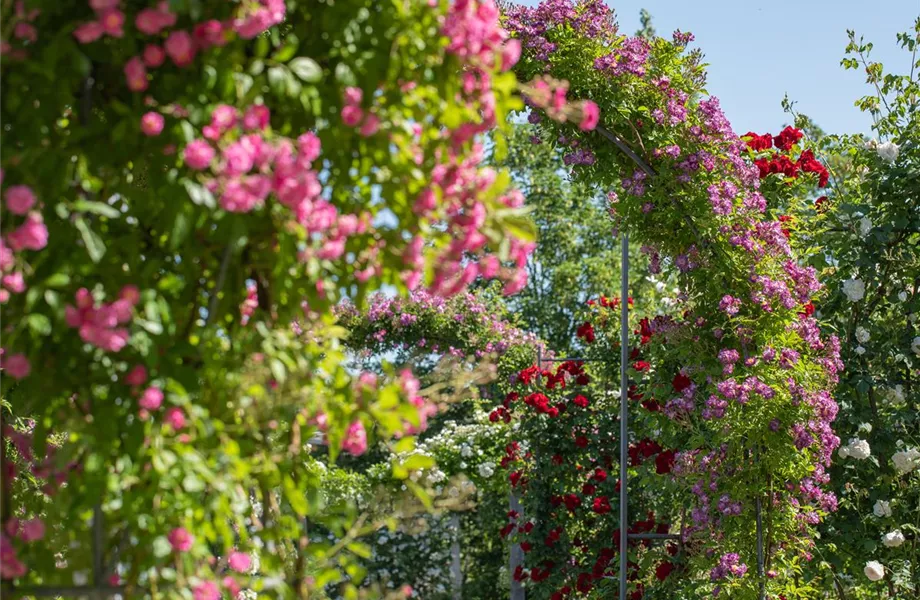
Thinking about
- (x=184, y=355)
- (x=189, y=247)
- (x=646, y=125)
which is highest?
(x=646, y=125)

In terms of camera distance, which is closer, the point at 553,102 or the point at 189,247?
the point at 189,247

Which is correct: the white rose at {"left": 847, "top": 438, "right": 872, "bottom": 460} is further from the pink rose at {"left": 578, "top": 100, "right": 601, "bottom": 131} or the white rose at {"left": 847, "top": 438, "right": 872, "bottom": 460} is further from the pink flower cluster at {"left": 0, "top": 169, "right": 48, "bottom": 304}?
the pink flower cluster at {"left": 0, "top": 169, "right": 48, "bottom": 304}

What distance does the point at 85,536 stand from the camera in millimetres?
1777

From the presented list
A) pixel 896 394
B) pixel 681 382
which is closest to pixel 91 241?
pixel 681 382

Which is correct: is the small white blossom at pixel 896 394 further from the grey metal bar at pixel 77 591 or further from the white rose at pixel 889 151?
the grey metal bar at pixel 77 591

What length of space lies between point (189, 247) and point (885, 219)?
13.3 feet

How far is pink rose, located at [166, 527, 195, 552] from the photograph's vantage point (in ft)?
5.43

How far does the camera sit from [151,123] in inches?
63.7

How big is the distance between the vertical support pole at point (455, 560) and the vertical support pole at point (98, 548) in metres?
7.66

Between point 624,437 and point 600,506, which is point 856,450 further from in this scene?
point 600,506

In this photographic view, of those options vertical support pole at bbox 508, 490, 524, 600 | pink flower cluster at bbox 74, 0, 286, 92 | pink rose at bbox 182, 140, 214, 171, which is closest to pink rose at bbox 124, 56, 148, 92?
pink flower cluster at bbox 74, 0, 286, 92

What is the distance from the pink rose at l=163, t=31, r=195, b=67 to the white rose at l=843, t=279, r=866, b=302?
3871mm

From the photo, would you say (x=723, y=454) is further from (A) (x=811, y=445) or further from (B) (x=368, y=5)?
(B) (x=368, y=5)

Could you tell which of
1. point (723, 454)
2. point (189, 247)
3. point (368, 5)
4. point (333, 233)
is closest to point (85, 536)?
point (189, 247)
